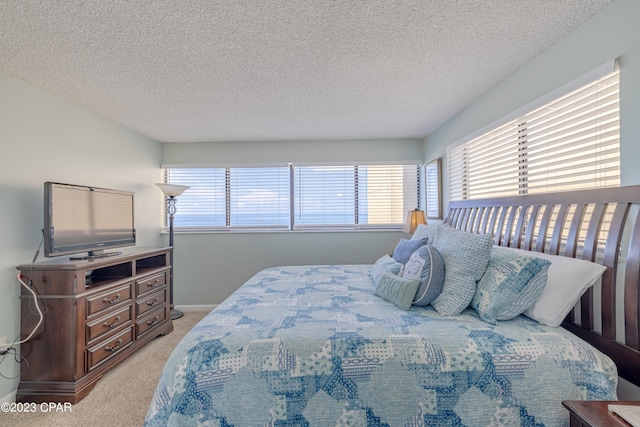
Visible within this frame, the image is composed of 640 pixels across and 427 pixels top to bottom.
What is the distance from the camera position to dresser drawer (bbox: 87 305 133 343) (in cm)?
220

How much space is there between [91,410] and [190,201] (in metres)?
2.79

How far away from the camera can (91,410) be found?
197 centimetres

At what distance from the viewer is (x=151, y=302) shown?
2947 millimetres

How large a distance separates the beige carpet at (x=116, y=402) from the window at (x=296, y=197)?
2076 mm

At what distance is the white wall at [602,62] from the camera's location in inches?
53.2

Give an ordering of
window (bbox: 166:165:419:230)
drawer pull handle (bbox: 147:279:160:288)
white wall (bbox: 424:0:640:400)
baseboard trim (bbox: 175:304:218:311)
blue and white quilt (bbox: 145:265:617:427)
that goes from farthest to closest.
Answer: window (bbox: 166:165:419:230) < baseboard trim (bbox: 175:304:218:311) < drawer pull handle (bbox: 147:279:160:288) < white wall (bbox: 424:0:640:400) < blue and white quilt (bbox: 145:265:617:427)

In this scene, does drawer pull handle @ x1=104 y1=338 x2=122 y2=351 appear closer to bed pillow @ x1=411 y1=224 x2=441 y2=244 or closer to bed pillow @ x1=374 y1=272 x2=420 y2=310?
bed pillow @ x1=374 y1=272 x2=420 y2=310

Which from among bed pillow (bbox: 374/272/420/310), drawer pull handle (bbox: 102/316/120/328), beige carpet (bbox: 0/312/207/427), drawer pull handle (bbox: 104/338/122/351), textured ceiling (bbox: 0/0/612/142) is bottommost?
beige carpet (bbox: 0/312/207/427)

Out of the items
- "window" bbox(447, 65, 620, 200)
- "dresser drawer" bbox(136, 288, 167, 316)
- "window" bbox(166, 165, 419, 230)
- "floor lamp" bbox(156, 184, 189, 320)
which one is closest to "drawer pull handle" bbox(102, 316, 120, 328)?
"dresser drawer" bbox(136, 288, 167, 316)

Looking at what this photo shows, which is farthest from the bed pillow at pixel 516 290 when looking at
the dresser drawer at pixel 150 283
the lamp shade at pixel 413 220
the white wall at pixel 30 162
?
the white wall at pixel 30 162

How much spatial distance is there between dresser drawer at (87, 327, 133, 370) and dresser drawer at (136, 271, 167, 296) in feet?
1.20

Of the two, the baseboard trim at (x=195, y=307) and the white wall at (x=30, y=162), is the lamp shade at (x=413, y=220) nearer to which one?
the baseboard trim at (x=195, y=307)

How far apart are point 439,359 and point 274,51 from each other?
2.00m

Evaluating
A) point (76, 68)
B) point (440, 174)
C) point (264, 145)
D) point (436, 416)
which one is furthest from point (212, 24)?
A: point (440, 174)
